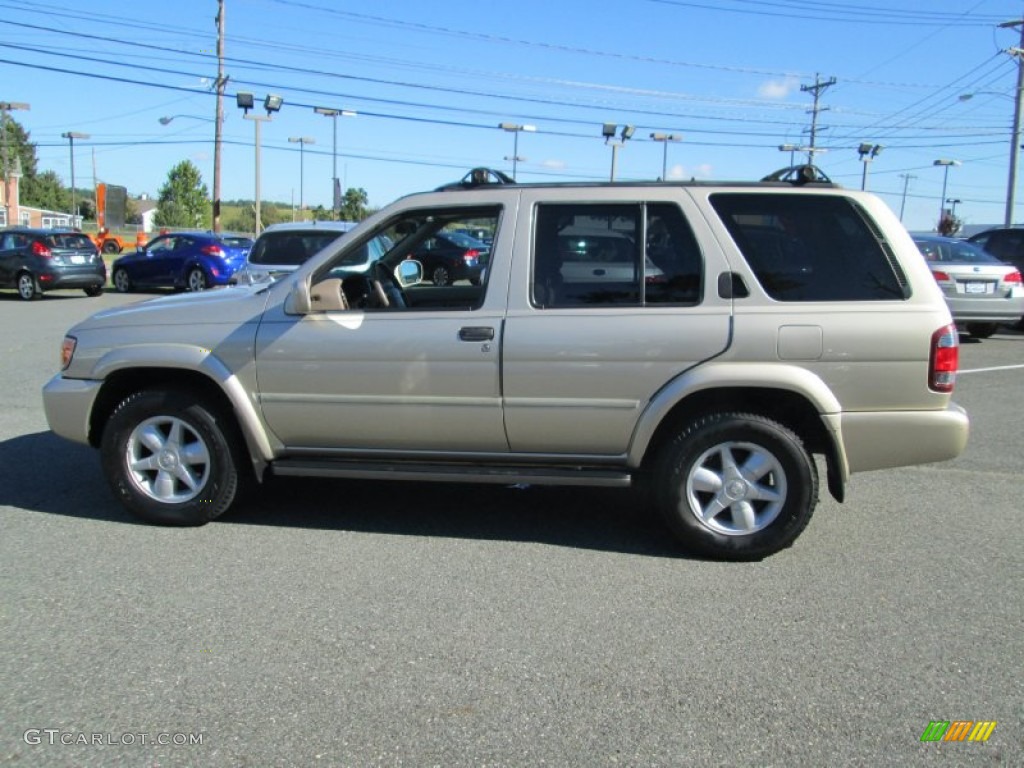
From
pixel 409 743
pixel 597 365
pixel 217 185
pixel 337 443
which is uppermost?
pixel 217 185

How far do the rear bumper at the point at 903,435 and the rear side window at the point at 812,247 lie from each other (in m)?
0.61

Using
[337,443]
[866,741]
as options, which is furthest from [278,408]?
[866,741]

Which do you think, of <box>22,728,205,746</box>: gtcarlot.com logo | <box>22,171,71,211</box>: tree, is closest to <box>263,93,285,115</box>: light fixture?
<box>22,728,205,746</box>: gtcarlot.com logo

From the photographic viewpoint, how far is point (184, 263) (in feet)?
69.4

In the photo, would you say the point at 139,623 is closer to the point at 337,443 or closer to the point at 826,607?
the point at 337,443

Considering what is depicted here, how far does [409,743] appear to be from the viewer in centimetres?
279

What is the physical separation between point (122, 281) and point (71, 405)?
19.8 meters

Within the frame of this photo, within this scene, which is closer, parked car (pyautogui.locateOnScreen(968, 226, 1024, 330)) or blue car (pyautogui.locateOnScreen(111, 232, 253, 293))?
parked car (pyautogui.locateOnScreen(968, 226, 1024, 330))

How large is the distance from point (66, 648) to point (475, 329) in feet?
7.62

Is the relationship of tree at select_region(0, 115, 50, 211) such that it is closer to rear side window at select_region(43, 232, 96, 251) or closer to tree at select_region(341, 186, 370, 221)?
tree at select_region(341, 186, 370, 221)

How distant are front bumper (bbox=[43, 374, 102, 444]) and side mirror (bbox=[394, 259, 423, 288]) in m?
1.84

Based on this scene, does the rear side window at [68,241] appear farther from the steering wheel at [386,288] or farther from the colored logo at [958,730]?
the colored logo at [958,730]

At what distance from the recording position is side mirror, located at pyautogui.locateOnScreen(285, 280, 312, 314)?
446 cm

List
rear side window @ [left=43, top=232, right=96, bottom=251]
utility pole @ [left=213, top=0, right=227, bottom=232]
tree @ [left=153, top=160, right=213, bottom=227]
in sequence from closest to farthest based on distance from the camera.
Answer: rear side window @ [left=43, top=232, right=96, bottom=251] → utility pole @ [left=213, top=0, right=227, bottom=232] → tree @ [left=153, top=160, right=213, bottom=227]
